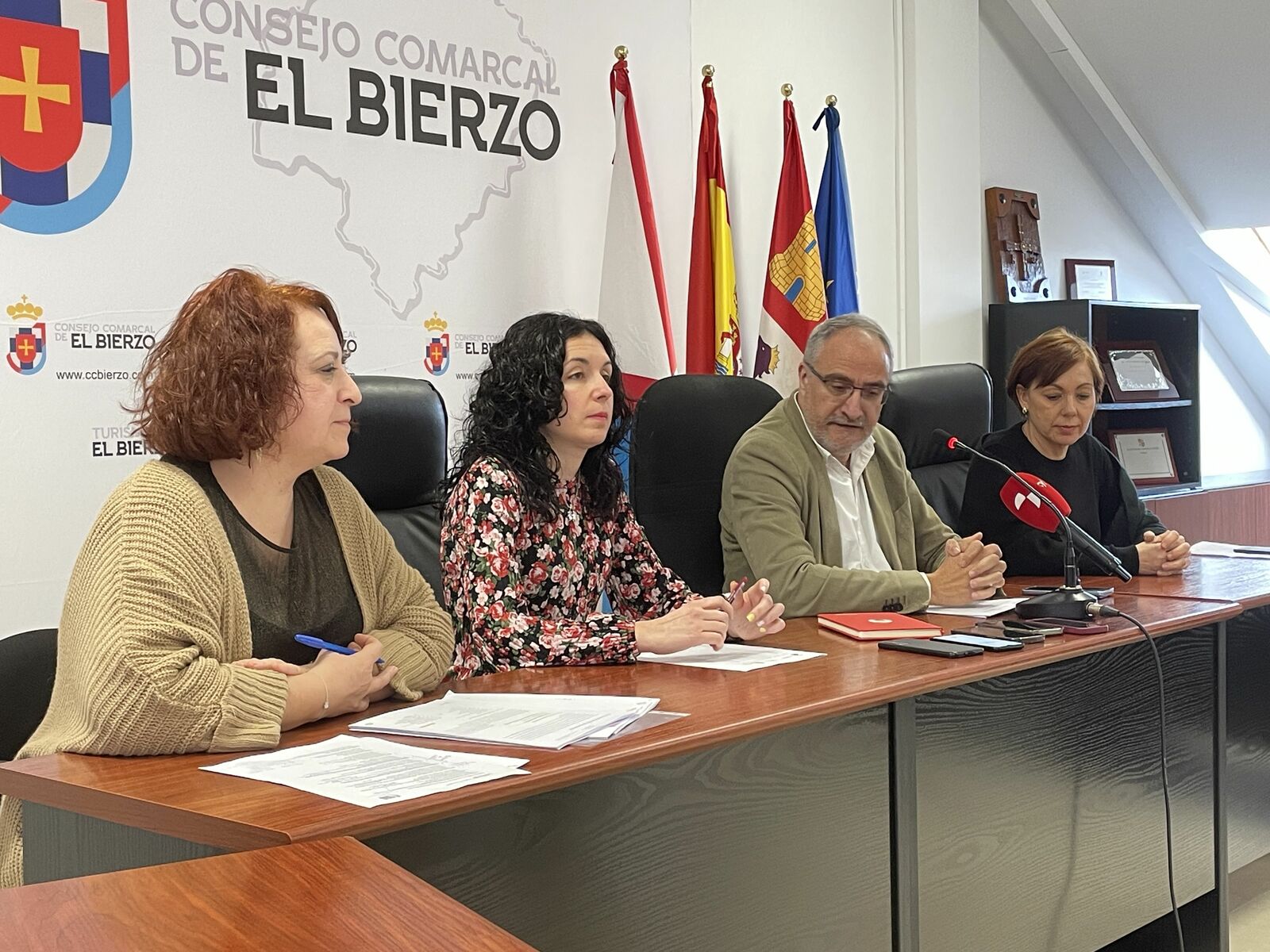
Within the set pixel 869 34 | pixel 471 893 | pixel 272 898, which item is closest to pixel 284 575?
pixel 471 893

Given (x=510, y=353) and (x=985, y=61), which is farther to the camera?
(x=985, y=61)

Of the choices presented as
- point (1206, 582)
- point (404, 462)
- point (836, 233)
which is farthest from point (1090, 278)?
point (404, 462)

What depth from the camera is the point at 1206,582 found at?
9.05 ft

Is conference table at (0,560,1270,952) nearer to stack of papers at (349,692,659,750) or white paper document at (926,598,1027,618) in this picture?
stack of papers at (349,692,659,750)

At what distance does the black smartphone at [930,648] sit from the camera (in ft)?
6.52

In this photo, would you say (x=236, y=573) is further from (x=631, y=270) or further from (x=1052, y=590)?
(x=631, y=270)

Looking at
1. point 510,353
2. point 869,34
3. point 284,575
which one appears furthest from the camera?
point 869,34

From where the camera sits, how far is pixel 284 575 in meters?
1.75

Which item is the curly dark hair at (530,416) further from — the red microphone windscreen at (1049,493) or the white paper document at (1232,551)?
the white paper document at (1232,551)

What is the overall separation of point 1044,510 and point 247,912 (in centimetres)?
193

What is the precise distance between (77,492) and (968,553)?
1898mm

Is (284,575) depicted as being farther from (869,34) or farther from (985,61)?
(985,61)

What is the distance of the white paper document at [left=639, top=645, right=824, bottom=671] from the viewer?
1.96 m

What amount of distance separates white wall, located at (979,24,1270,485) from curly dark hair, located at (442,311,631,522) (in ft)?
10.7
